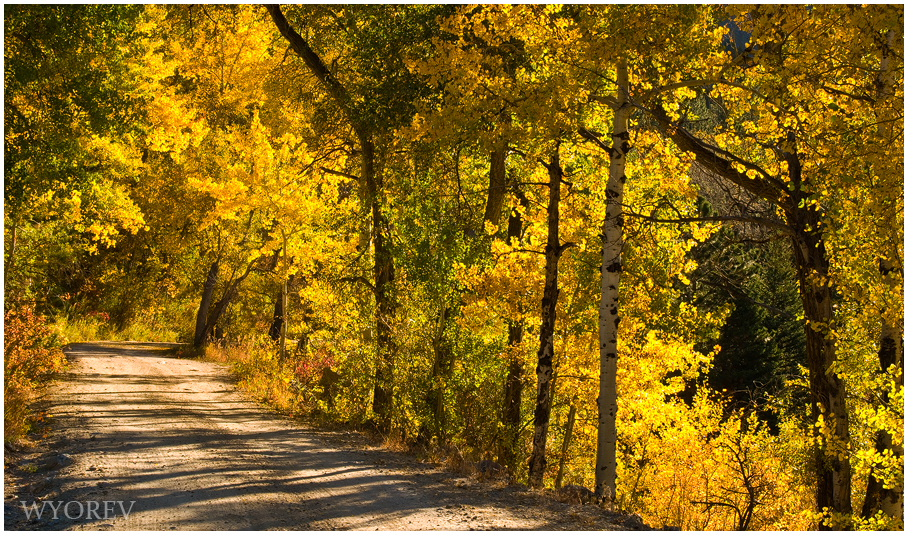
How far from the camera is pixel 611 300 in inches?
329

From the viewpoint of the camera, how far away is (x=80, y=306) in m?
23.8

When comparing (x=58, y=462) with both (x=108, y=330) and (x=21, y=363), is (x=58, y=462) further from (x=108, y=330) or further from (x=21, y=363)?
(x=108, y=330)

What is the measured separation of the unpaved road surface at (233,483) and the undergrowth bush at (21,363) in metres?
0.45

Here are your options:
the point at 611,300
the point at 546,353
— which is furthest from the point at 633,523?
the point at 546,353

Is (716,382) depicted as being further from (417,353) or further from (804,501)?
(417,353)

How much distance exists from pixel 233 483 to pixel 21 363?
165 inches

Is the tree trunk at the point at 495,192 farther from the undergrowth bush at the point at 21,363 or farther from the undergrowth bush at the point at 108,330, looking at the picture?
the undergrowth bush at the point at 108,330

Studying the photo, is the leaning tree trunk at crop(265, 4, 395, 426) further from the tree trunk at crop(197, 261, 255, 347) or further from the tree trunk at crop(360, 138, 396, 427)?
the tree trunk at crop(197, 261, 255, 347)

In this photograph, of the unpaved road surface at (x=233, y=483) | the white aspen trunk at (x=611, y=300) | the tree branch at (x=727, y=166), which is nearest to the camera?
the unpaved road surface at (x=233, y=483)

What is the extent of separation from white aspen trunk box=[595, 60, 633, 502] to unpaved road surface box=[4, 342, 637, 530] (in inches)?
52.8

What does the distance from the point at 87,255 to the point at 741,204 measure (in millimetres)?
22792

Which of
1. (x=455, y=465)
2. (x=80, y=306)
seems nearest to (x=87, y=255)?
(x=80, y=306)

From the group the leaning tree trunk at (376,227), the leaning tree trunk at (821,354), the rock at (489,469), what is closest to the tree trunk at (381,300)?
the leaning tree trunk at (376,227)

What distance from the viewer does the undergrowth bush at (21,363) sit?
309 inches
